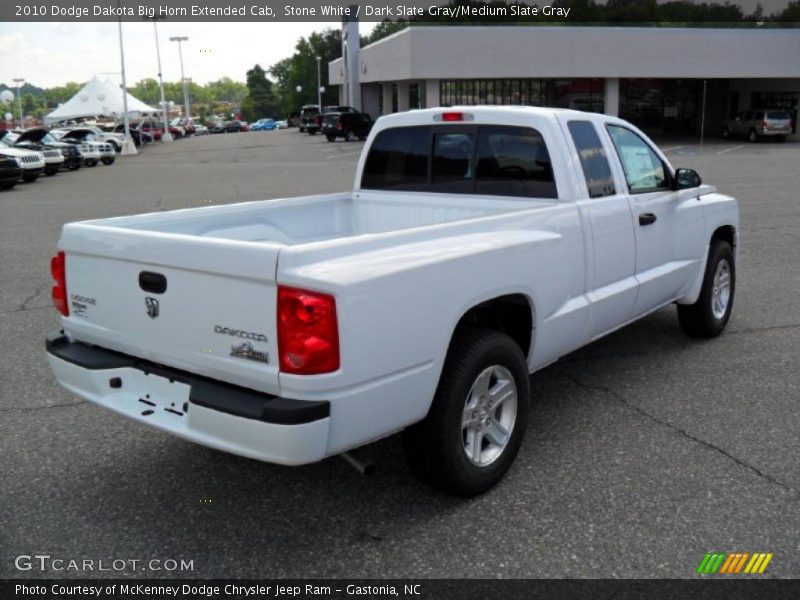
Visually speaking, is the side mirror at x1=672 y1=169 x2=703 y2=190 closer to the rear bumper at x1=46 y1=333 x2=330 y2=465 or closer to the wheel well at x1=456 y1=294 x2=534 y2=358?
the wheel well at x1=456 y1=294 x2=534 y2=358

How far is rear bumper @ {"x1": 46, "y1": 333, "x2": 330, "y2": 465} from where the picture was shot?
3.10 m

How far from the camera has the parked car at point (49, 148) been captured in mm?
26922

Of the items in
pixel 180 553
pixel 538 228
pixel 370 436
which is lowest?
pixel 180 553

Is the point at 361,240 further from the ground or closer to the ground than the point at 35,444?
further from the ground

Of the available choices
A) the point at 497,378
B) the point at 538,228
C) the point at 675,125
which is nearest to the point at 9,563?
the point at 497,378

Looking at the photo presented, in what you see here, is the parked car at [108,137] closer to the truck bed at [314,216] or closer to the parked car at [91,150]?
the parked car at [91,150]

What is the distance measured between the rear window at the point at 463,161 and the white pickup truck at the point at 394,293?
0.01 meters

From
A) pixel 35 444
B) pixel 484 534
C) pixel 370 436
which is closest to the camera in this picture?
pixel 370 436

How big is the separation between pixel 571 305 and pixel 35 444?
3177mm

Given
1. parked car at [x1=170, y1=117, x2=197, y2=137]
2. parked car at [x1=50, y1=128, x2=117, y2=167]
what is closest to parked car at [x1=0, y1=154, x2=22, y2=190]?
parked car at [x1=50, y1=128, x2=117, y2=167]

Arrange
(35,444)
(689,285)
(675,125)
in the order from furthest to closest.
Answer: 1. (675,125)
2. (689,285)
3. (35,444)

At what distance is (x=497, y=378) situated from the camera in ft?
13.1

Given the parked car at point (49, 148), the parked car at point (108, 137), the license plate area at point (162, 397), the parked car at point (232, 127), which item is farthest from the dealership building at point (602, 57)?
the parked car at point (232, 127)

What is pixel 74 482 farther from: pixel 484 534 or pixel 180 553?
pixel 484 534
